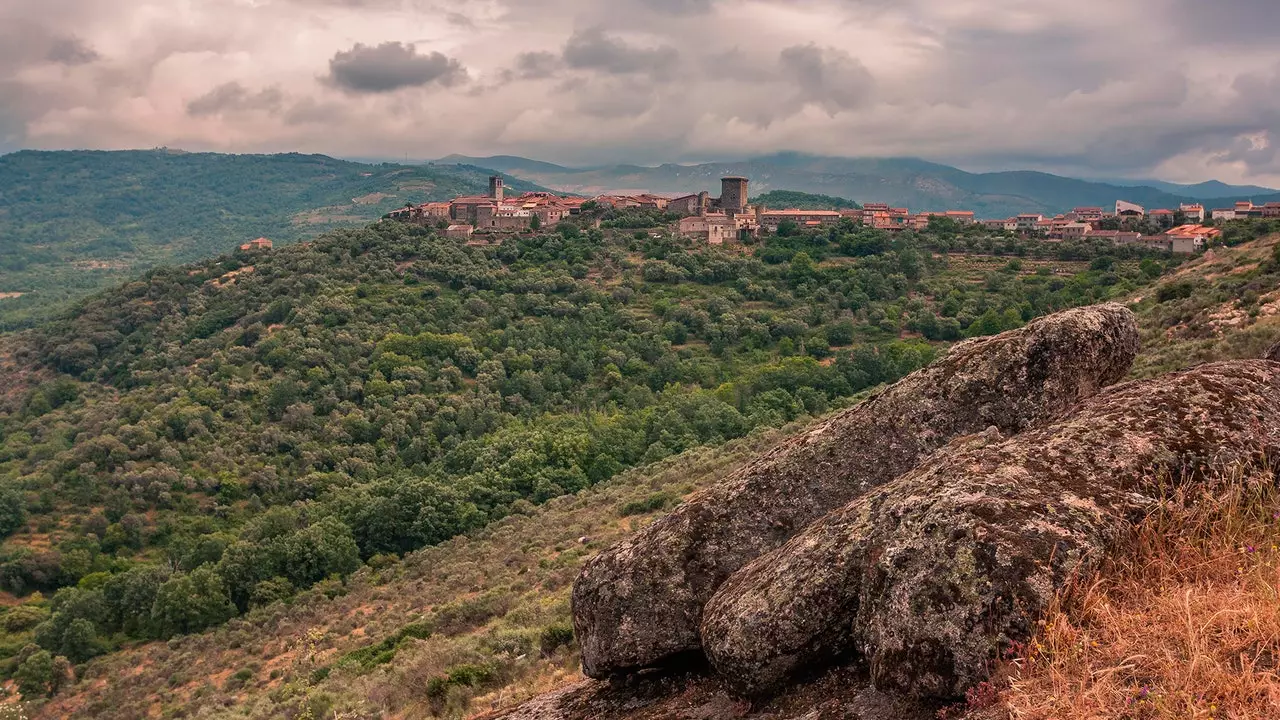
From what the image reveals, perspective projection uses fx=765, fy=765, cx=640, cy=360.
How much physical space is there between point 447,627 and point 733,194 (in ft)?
283

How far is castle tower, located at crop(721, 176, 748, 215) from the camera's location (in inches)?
3848

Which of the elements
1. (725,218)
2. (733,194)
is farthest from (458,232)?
(733,194)

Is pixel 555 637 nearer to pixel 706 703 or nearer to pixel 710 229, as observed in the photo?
pixel 706 703

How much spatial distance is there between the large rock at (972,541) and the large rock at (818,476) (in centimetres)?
60

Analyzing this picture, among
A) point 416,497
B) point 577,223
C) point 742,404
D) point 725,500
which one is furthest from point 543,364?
A: point 725,500

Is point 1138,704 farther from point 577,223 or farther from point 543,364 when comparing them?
point 577,223

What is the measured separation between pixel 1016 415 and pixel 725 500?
8.06ft

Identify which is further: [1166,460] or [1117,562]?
[1166,460]

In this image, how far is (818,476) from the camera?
6359 millimetres

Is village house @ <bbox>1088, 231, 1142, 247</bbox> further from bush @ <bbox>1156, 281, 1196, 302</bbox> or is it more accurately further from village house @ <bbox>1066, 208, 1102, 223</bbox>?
bush @ <bbox>1156, 281, 1196, 302</bbox>

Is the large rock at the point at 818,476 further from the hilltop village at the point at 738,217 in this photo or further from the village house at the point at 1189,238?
the hilltop village at the point at 738,217

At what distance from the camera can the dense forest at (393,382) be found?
39125 mm

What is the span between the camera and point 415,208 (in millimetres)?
96812

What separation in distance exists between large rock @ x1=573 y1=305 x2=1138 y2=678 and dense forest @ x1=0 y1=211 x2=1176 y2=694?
1308 inches
